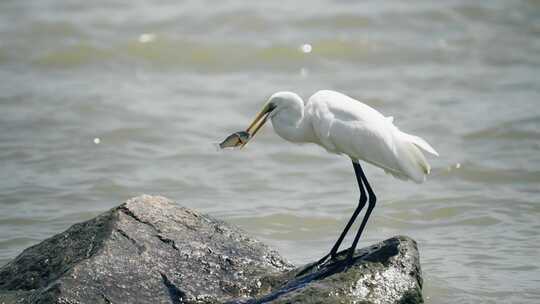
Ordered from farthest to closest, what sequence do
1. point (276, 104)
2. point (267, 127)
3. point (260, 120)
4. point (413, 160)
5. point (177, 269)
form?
point (267, 127) → point (260, 120) → point (276, 104) → point (413, 160) → point (177, 269)

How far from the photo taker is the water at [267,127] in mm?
8812

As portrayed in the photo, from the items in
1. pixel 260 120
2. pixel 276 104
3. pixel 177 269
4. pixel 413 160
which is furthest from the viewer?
pixel 260 120

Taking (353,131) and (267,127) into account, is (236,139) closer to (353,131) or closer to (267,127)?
(353,131)

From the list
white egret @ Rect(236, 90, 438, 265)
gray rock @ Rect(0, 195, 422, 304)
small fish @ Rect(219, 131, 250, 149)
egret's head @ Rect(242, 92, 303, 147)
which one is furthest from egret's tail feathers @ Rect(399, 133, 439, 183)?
small fish @ Rect(219, 131, 250, 149)

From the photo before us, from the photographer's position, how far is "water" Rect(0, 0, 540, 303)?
8812mm

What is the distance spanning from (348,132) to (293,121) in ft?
1.39

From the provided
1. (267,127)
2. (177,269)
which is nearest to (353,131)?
(177,269)

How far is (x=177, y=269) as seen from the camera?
5922 millimetres

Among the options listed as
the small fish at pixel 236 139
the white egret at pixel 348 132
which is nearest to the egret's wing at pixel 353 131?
the white egret at pixel 348 132

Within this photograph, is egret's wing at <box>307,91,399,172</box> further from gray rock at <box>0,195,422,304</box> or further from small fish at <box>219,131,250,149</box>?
gray rock at <box>0,195,422,304</box>

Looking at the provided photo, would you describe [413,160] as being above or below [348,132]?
below

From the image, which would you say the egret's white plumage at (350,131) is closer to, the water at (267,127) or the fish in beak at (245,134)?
the fish in beak at (245,134)

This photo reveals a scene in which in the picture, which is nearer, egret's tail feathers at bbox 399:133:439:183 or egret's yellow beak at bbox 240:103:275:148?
egret's tail feathers at bbox 399:133:439:183

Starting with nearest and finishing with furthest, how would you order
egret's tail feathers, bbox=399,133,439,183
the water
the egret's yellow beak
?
1. egret's tail feathers, bbox=399,133,439,183
2. the egret's yellow beak
3. the water
